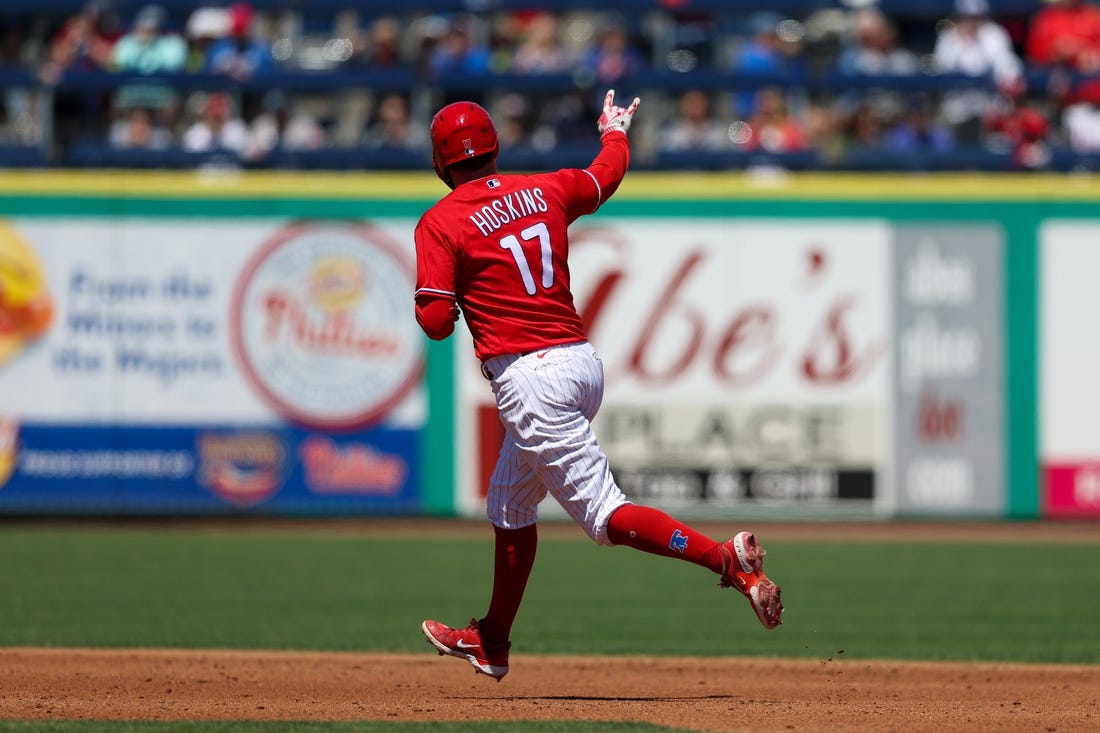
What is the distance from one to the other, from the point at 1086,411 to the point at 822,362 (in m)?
2.19

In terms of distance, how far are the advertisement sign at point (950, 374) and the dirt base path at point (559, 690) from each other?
6.44m

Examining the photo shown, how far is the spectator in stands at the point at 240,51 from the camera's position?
14281 mm

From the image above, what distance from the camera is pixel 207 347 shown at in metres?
13.4

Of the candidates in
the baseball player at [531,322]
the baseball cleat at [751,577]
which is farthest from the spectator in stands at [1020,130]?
the baseball cleat at [751,577]

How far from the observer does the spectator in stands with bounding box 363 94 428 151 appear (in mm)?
14031

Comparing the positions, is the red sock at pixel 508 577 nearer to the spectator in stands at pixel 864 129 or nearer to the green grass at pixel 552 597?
the green grass at pixel 552 597

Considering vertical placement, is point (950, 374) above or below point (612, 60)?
below

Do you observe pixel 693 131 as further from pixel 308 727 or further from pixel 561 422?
pixel 308 727

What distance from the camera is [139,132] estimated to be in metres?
14.2

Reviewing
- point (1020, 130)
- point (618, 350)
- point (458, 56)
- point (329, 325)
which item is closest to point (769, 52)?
point (1020, 130)

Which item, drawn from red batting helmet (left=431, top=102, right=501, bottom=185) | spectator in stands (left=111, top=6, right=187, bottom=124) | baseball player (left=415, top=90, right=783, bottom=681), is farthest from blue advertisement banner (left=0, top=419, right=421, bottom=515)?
red batting helmet (left=431, top=102, right=501, bottom=185)

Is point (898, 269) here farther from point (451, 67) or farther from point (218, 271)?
point (218, 271)

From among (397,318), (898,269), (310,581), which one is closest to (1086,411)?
(898,269)

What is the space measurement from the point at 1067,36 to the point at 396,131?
606cm
